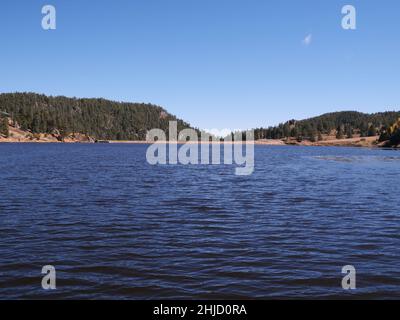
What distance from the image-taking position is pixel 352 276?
15.8 metres

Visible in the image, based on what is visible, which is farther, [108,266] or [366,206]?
[366,206]

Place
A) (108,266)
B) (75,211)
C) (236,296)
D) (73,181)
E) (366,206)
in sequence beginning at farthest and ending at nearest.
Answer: (73,181) → (366,206) → (75,211) → (108,266) → (236,296)

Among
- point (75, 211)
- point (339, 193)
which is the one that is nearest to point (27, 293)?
point (75, 211)

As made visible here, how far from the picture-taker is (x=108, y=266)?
16.8 metres

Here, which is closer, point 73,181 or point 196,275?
point 196,275

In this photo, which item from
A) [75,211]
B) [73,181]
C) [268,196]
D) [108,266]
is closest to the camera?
[108,266]

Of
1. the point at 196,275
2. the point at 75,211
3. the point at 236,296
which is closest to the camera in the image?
the point at 236,296

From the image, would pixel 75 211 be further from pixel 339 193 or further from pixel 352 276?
pixel 339 193

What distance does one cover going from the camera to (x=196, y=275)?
51.7 ft

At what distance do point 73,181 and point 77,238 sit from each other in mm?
28415
